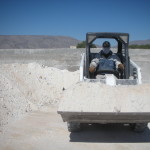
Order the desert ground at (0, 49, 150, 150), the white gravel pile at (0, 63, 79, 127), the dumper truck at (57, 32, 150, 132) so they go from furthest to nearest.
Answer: the white gravel pile at (0, 63, 79, 127), the desert ground at (0, 49, 150, 150), the dumper truck at (57, 32, 150, 132)

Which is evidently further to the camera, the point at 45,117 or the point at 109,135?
the point at 45,117

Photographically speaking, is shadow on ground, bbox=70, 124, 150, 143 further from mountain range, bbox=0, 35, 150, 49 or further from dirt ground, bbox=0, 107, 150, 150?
mountain range, bbox=0, 35, 150, 49

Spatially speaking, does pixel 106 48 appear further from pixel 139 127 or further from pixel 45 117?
pixel 45 117

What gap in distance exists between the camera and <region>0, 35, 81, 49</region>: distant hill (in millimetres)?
63719

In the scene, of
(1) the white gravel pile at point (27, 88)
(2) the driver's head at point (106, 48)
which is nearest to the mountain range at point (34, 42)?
(1) the white gravel pile at point (27, 88)

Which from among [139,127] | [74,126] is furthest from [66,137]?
[139,127]

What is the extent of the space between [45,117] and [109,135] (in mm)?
2723

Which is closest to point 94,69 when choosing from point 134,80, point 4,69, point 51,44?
point 134,80

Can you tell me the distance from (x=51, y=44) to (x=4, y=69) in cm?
5509

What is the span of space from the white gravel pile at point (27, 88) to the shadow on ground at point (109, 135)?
232 centimetres

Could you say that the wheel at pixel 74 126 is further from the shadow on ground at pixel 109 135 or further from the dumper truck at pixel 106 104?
the dumper truck at pixel 106 104

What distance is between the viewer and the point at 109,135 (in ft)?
21.8

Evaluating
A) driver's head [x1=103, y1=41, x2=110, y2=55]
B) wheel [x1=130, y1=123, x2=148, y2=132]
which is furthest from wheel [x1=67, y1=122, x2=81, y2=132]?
driver's head [x1=103, y1=41, x2=110, y2=55]

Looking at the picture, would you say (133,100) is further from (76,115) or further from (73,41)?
(73,41)
